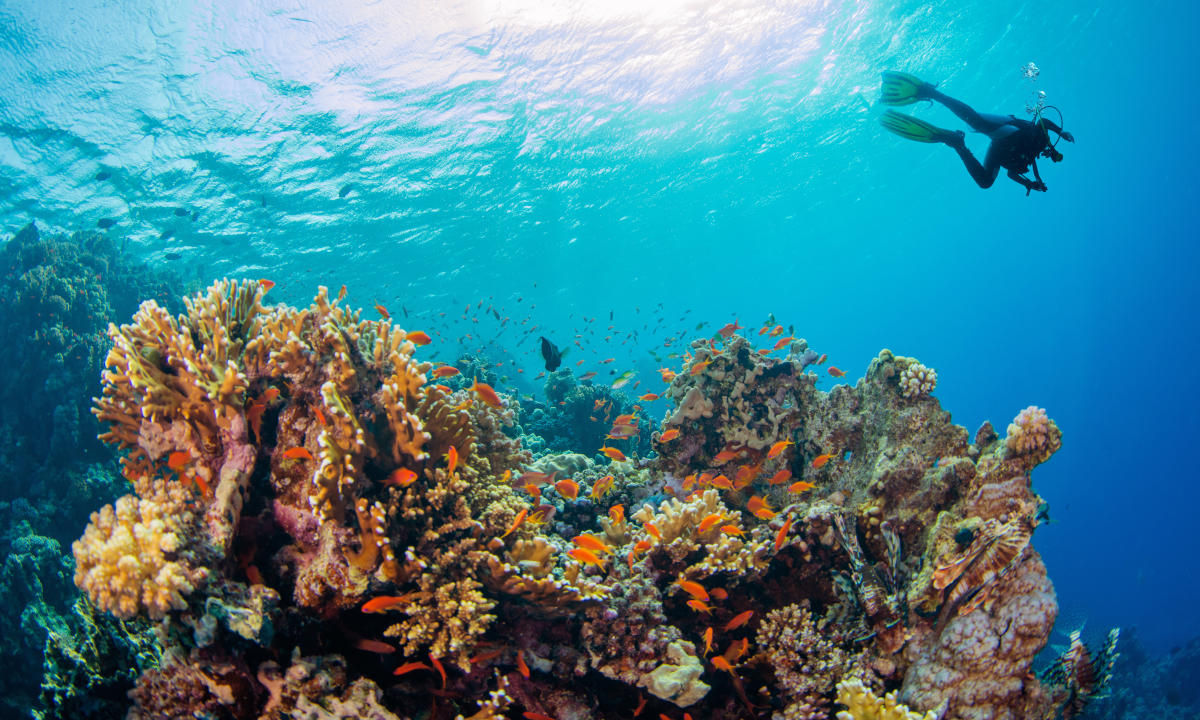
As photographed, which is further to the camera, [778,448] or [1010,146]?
[778,448]

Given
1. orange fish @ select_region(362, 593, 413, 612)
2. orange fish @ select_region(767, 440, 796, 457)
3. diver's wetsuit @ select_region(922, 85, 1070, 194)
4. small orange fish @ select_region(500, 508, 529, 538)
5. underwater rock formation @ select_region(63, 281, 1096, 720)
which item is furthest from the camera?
orange fish @ select_region(767, 440, 796, 457)

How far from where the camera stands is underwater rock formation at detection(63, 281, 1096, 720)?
2.91m

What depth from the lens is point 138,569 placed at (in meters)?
2.67

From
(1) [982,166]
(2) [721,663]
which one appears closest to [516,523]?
(2) [721,663]

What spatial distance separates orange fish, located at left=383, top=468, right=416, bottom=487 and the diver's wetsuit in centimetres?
535

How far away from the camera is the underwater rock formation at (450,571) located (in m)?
2.91

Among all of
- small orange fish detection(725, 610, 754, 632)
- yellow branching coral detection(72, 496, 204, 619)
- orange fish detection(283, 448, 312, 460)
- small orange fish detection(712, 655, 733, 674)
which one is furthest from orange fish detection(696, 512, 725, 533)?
yellow branching coral detection(72, 496, 204, 619)

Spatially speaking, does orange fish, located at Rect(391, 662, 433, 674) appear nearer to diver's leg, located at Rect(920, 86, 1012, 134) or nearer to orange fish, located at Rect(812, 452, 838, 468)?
orange fish, located at Rect(812, 452, 838, 468)

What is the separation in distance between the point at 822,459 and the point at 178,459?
6.20m

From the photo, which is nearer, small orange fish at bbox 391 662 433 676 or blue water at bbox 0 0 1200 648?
small orange fish at bbox 391 662 433 676

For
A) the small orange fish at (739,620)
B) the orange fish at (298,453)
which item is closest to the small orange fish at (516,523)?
the orange fish at (298,453)

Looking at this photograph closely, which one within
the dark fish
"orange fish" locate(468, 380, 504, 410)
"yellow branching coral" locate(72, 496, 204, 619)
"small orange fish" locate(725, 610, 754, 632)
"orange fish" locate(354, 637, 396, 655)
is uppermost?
the dark fish

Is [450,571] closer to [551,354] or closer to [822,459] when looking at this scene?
[551,354]

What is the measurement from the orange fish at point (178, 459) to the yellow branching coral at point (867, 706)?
5032mm
